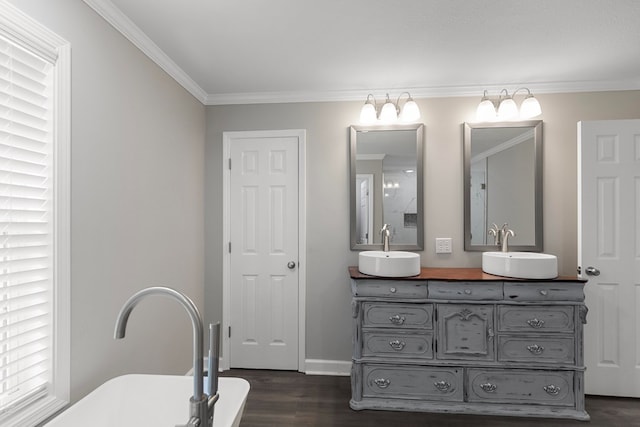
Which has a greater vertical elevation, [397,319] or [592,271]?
[592,271]

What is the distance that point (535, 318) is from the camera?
2492mm

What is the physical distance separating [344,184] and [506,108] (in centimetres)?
142

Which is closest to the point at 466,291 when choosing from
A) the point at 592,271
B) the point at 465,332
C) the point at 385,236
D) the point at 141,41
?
the point at 465,332

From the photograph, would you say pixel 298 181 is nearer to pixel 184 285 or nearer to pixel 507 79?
pixel 184 285

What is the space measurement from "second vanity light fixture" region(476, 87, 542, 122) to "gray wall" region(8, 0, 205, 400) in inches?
93.9

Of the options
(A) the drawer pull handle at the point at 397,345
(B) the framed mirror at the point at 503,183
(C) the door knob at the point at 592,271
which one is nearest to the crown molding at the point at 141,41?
(B) the framed mirror at the point at 503,183

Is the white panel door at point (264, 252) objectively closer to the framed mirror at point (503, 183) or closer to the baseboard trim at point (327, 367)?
the baseboard trim at point (327, 367)

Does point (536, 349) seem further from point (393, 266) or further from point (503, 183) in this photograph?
point (503, 183)

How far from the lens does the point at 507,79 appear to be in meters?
2.87

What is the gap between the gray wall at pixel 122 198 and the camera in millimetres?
1710

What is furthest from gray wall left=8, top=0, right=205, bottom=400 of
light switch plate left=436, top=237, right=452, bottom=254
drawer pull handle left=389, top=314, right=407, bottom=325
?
light switch plate left=436, top=237, right=452, bottom=254

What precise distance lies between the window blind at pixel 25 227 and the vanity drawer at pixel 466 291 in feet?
7.28

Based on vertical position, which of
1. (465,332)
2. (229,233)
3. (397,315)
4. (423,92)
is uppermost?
(423,92)

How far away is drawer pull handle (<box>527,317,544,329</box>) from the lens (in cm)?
248
